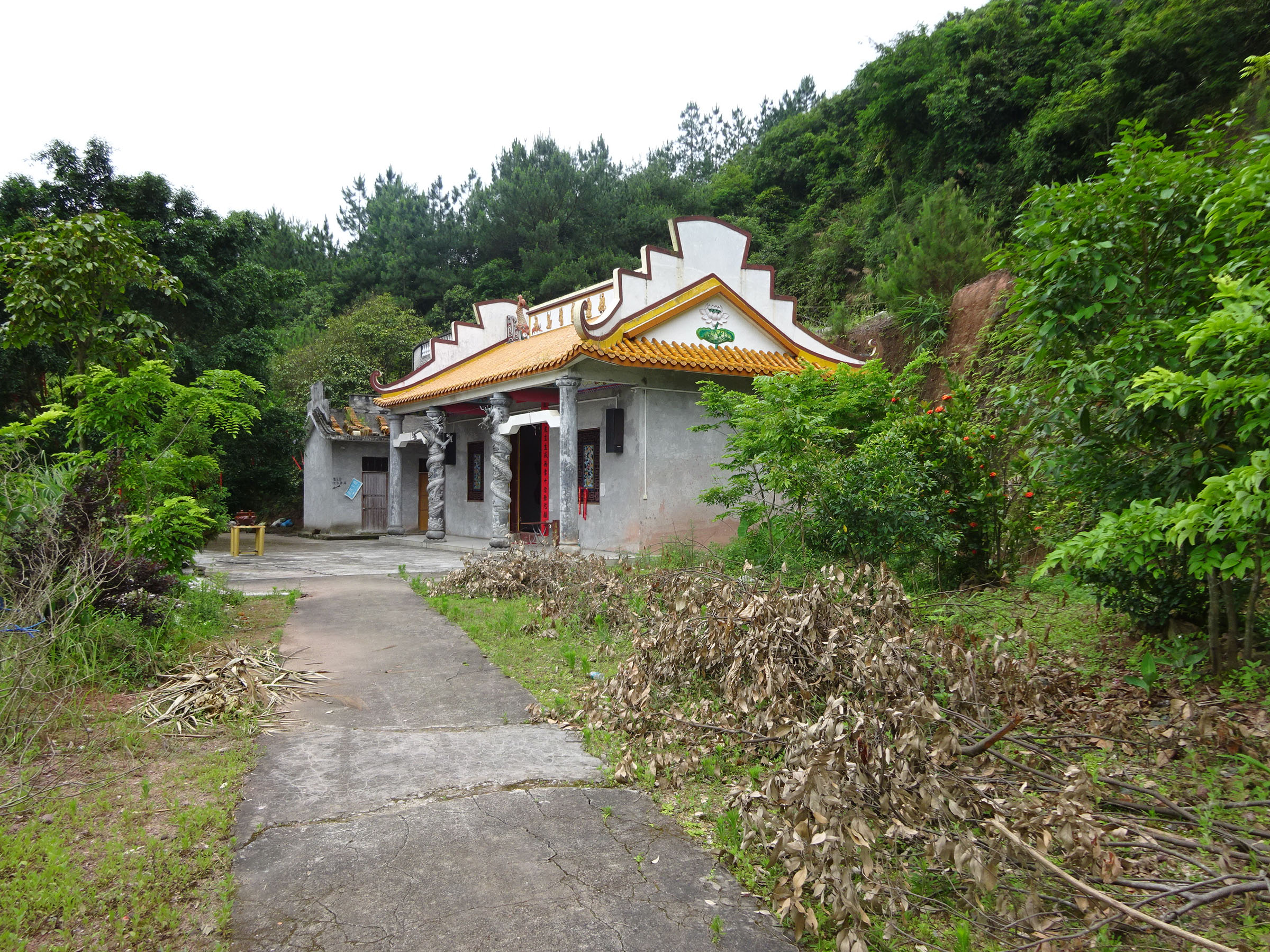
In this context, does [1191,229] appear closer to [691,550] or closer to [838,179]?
[691,550]

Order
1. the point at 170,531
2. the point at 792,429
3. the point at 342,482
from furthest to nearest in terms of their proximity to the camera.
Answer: the point at 342,482 < the point at 792,429 < the point at 170,531

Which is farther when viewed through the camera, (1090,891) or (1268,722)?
(1268,722)

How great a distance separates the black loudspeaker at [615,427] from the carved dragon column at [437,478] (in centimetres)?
508

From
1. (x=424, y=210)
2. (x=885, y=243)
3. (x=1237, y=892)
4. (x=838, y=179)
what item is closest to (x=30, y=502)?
(x=1237, y=892)

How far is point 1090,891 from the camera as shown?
2.09 metres

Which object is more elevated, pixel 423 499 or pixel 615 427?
pixel 615 427

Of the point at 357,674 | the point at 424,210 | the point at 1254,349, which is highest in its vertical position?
the point at 424,210

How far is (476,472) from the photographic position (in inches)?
A: 680

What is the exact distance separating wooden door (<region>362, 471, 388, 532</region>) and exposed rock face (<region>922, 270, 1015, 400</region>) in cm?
1362

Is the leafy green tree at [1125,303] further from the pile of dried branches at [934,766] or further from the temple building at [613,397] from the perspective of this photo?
the temple building at [613,397]

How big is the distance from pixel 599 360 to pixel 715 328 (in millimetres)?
2546

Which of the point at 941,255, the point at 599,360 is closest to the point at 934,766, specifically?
the point at 599,360

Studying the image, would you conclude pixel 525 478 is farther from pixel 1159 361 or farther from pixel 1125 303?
pixel 1159 361

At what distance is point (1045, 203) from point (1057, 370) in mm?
956
